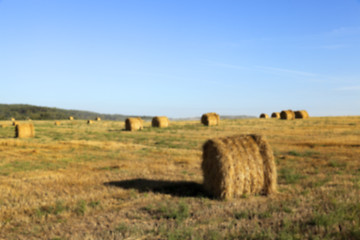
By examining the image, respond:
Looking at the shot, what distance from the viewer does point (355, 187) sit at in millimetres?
8688

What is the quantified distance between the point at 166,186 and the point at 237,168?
8.10ft

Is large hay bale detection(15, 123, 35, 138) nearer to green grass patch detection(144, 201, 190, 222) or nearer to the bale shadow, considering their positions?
the bale shadow

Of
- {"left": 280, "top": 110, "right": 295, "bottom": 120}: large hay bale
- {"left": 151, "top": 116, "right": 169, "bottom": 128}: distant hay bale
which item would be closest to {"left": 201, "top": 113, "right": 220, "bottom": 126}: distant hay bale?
{"left": 151, "top": 116, "right": 169, "bottom": 128}: distant hay bale

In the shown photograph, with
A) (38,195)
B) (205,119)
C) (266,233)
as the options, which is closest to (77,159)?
(38,195)

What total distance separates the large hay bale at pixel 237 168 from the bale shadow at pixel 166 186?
47cm

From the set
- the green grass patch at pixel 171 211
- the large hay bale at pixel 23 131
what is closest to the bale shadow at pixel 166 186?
the green grass patch at pixel 171 211

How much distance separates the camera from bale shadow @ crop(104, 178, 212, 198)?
908 centimetres

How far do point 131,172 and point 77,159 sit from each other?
5.08 m

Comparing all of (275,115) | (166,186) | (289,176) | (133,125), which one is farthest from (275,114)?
(166,186)

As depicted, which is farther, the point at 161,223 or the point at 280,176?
the point at 280,176

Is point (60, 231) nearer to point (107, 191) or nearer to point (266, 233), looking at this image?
point (107, 191)

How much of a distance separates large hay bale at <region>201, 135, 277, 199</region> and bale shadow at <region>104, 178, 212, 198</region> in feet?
1.55

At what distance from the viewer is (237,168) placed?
8680 mm

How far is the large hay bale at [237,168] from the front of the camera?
850 cm
